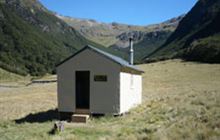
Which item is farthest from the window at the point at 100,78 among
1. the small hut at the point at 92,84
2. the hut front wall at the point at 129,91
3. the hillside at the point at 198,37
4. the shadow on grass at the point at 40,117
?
the hillside at the point at 198,37

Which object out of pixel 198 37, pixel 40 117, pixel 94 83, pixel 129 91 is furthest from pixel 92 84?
pixel 198 37

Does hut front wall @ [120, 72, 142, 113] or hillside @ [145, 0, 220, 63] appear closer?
hut front wall @ [120, 72, 142, 113]

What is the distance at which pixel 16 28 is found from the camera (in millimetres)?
151000

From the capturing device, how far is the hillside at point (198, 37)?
61.2 metres

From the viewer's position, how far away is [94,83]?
16.8 m

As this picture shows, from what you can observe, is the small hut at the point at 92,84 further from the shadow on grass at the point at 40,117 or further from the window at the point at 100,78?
the shadow on grass at the point at 40,117

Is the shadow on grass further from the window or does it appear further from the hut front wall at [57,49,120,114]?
the window

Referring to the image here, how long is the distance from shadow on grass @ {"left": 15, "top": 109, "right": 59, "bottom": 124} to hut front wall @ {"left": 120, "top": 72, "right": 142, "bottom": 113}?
11.7 ft

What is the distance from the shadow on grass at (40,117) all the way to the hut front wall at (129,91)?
357 cm

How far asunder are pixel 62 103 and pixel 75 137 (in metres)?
6.14

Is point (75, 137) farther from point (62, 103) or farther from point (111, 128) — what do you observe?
point (62, 103)

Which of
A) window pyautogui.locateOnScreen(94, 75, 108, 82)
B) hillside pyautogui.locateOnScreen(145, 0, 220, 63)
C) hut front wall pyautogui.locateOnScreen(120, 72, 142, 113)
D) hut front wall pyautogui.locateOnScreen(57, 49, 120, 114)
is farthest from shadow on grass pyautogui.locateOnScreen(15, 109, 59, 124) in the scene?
hillside pyautogui.locateOnScreen(145, 0, 220, 63)

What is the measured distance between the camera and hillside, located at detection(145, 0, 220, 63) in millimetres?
61219

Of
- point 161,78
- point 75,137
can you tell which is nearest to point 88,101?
point 75,137
